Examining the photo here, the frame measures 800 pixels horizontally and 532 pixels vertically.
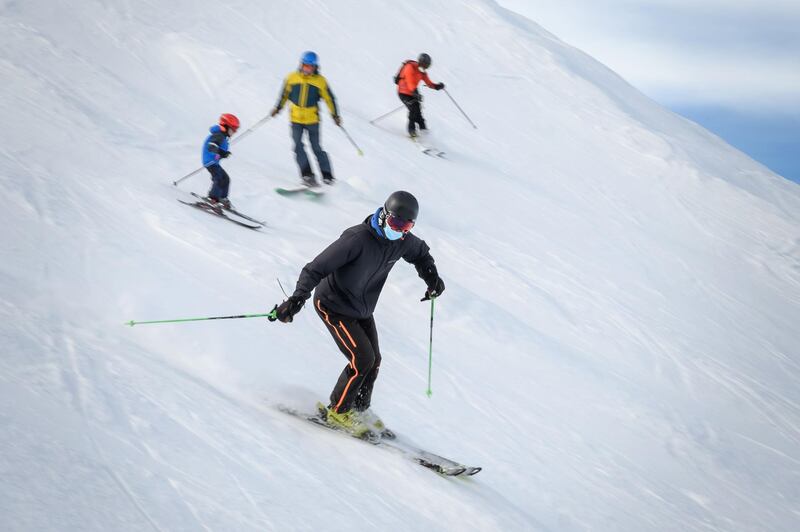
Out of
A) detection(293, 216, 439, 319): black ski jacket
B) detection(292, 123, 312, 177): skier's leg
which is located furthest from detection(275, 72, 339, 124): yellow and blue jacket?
detection(293, 216, 439, 319): black ski jacket

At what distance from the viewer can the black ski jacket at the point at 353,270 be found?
12.1 feet

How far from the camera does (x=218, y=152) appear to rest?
7.15m

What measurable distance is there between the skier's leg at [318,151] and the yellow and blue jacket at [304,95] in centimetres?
11

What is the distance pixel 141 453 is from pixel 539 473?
3167mm

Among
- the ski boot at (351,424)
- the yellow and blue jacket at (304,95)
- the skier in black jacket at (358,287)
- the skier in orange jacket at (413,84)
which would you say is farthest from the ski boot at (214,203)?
the skier in orange jacket at (413,84)

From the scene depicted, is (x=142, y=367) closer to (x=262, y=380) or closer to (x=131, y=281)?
(x=262, y=380)

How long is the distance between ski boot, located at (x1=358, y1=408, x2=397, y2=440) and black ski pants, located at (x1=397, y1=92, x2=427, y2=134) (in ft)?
29.5

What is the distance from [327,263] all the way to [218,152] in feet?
13.4

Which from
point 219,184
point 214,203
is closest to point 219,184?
point 219,184

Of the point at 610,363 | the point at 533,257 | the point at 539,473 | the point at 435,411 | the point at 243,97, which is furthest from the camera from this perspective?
the point at 243,97

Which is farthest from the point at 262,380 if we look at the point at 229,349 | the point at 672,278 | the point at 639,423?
the point at 672,278

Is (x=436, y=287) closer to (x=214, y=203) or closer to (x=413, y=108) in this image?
(x=214, y=203)

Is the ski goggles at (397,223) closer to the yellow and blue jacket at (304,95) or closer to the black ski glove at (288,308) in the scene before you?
the black ski glove at (288,308)

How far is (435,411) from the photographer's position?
5.18m
